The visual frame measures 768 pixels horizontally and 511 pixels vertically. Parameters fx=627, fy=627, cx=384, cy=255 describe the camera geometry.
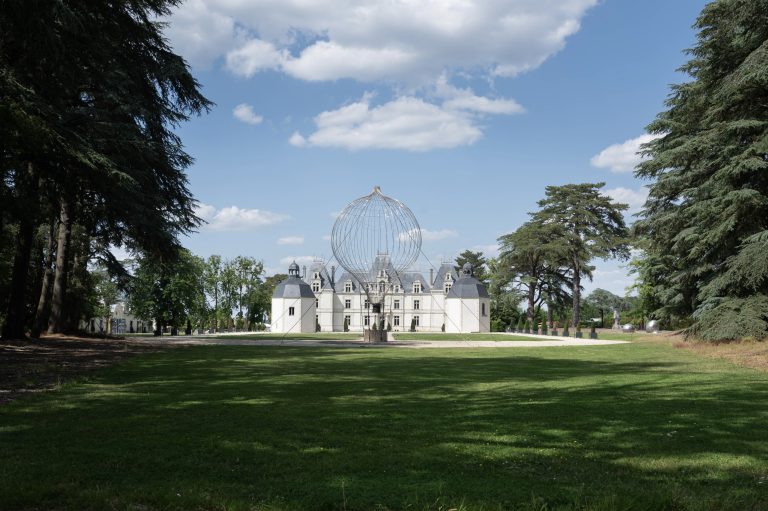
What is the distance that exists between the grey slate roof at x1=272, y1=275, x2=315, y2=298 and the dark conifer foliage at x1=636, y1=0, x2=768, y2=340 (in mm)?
56354

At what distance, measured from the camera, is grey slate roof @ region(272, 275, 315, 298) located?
80.9 metres

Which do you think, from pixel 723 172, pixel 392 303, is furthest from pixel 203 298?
pixel 723 172

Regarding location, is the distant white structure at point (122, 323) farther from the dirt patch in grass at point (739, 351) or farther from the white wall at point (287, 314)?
the dirt patch in grass at point (739, 351)

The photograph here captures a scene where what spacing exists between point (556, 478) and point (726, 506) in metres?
1.30

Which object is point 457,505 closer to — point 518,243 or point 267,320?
point 518,243

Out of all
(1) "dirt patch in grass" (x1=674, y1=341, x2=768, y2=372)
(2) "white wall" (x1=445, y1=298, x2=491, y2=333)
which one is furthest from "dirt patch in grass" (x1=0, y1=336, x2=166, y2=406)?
(2) "white wall" (x1=445, y1=298, x2=491, y2=333)

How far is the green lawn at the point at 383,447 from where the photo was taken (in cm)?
479

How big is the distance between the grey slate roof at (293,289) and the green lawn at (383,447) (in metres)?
68.9

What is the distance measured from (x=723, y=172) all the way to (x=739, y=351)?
679cm

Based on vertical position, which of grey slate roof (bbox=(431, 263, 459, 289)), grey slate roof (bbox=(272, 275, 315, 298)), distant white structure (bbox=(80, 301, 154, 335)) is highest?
grey slate roof (bbox=(431, 263, 459, 289))

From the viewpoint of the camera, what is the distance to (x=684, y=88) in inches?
1155

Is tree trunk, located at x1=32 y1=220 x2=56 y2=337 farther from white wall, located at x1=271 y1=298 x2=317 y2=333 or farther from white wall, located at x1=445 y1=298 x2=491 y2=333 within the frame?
white wall, located at x1=445 y1=298 x2=491 y2=333

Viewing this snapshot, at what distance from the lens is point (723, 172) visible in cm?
2347

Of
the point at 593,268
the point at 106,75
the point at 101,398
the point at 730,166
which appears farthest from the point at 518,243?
the point at 101,398
